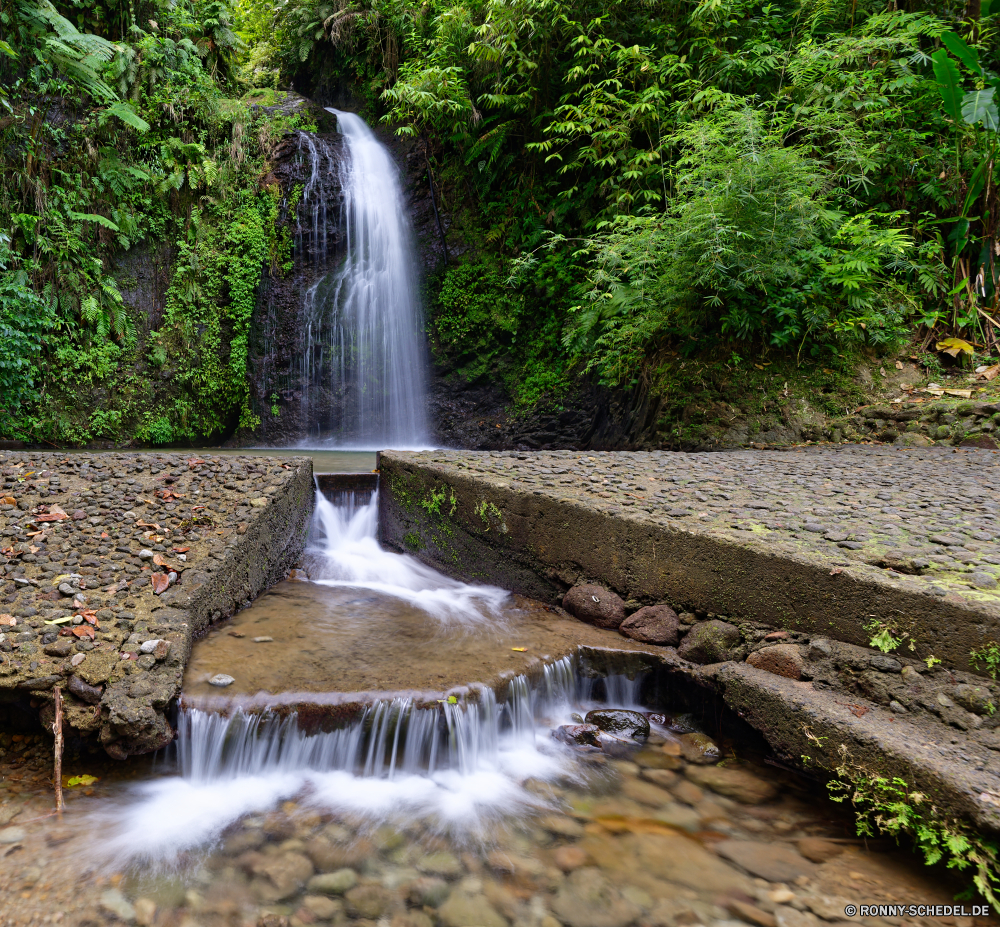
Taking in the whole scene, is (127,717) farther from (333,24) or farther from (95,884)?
(333,24)

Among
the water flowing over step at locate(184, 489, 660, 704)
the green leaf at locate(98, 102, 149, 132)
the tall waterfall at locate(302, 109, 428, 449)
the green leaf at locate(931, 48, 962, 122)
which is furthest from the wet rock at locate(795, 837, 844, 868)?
the green leaf at locate(98, 102, 149, 132)

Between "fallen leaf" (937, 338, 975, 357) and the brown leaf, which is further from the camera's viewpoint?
"fallen leaf" (937, 338, 975, 357)

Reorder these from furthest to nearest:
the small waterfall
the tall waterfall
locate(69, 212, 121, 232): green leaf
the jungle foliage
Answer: the tall waterfall
locate(69, 212, 121, 232): green leaf
the jungle foliage
the small waterfall

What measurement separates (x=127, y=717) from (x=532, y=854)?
1761 mm

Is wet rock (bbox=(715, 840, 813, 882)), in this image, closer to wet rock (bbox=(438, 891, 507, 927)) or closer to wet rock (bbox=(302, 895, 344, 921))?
wet rock (bbox=(438, 891, 507, 927))

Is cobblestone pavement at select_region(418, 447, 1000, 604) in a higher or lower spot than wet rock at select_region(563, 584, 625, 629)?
higher

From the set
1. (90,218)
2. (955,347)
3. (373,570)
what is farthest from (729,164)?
(90,218)

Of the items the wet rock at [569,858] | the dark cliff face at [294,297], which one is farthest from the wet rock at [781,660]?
the dark cliff face at [294,297]

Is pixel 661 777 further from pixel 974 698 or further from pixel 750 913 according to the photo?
pixel 974 698

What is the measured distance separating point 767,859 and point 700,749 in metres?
0.67

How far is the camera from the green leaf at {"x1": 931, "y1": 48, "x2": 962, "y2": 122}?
19.4ft

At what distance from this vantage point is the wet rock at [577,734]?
2924mm

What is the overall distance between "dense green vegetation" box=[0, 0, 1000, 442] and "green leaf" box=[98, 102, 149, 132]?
0.23 feet

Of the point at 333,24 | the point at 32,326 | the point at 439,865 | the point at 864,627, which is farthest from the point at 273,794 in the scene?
the point at 333,24
